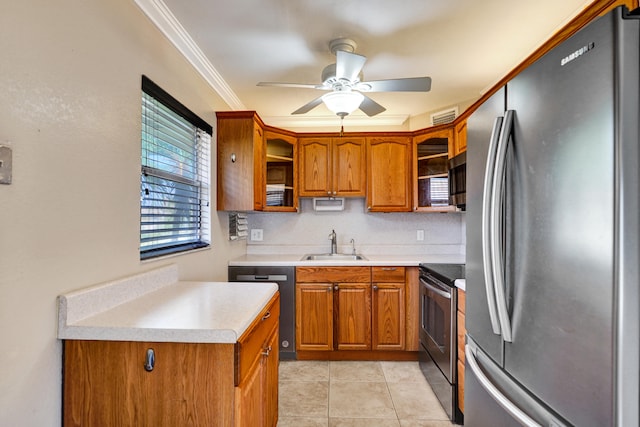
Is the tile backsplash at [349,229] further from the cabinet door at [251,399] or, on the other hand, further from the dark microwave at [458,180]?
the cabinet door at [251,399]

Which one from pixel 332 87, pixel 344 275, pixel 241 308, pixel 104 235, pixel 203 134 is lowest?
pixel 344 275

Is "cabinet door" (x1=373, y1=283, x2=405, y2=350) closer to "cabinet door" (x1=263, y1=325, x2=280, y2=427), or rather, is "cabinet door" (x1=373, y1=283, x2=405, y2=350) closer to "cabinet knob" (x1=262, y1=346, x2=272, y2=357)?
"cabinet door" (x1=263, y1=325, x2=280, y2=427)

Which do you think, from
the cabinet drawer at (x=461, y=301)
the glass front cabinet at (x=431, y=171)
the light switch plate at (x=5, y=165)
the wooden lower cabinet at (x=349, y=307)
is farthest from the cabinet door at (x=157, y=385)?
the glass front cabinet at (x=431, y=171)

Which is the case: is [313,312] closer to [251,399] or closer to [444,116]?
[251,399]

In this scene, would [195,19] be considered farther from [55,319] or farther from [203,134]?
[55,319]

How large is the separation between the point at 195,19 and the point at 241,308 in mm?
1651

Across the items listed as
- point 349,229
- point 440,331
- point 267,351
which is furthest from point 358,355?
point 267,351

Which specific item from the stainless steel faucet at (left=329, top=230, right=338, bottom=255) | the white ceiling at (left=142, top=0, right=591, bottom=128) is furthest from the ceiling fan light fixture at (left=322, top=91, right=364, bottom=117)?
the stainless steel faucet at (left=329, top=230, right=338, bottom=255)

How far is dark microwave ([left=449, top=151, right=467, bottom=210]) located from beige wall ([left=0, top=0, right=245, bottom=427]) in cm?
226

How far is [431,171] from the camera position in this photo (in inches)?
124

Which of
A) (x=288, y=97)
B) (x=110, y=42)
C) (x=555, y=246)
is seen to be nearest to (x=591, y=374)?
(x=555, y=246)

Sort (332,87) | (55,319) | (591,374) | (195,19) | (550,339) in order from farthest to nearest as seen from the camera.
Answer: (332,87), (195,19), (55,319), (550,339), (591,374)

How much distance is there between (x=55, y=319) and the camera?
1091 millimetres

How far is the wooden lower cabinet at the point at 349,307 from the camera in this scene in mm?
2840
